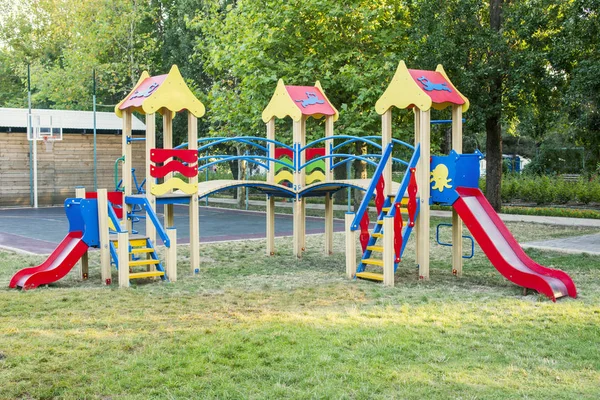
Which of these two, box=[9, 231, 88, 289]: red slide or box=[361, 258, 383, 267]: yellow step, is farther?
box=[361, 258, 383, 267]: yellow step

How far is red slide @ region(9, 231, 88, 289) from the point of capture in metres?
8.81

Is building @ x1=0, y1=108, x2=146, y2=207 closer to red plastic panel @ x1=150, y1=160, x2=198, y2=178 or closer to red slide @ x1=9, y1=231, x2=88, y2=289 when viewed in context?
red plastic panel @ x1=150, y1=160, x2=198, y2=178

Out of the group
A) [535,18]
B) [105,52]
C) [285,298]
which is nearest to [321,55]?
[535,18]

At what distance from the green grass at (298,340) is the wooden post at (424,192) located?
318 mm

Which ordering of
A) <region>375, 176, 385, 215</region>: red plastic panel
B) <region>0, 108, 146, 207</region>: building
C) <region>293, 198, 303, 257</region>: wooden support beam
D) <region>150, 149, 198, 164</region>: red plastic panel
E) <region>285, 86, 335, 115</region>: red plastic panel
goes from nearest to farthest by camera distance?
<region>150, 149, 198, 164</region>: red plastic panel → <region>375, 176, 385, 215</region>: red plastic panel → <region>293, 198, 303, 257</region>: wooden support beam → <region>285, 86, 335, 115</region>: red plastic panel → <region>0, 108, 146, 207</region>: building

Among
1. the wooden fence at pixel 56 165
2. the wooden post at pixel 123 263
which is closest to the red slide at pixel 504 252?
the wooden post at pixel 123 263

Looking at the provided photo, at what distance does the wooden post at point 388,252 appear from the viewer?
30.0ft

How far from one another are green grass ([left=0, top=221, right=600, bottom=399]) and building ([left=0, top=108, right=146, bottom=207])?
19.5 meters

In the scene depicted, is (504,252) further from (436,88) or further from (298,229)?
(298,229)

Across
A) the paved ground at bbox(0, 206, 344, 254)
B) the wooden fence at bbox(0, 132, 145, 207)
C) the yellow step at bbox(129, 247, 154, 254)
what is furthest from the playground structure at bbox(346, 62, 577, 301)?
the wooden fence at bbox(0, 132, 145, 207)

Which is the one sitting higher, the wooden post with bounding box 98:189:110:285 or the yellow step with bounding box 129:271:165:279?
the wooden post with bounding box 98:189:110:285

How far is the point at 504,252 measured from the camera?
882 cm

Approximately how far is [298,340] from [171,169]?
16.4 ft

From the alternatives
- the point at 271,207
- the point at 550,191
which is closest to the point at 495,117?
the point at 550,191
